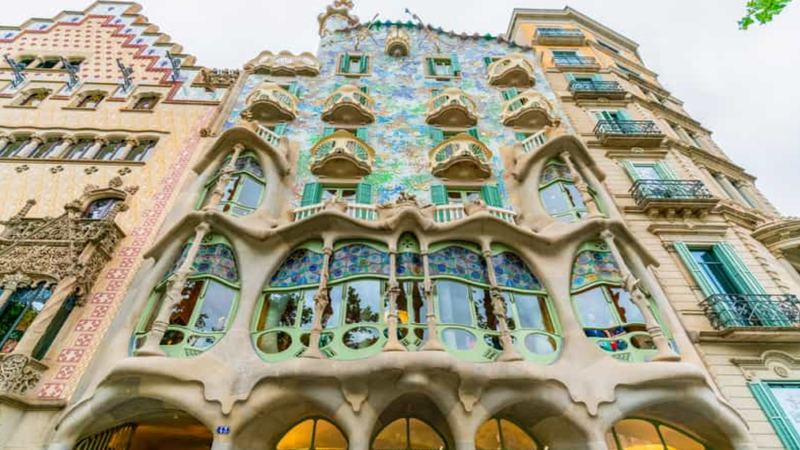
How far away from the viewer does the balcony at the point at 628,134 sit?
16.6m

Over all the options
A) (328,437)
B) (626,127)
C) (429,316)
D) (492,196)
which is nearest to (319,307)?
(429,316)

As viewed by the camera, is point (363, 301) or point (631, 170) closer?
point (363, 301)

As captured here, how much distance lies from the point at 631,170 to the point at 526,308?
8.98 metres

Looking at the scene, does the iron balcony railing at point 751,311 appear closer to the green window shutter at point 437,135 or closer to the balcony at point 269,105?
the green window shutter at point 437,135

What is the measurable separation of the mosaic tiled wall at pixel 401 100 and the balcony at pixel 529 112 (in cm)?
51

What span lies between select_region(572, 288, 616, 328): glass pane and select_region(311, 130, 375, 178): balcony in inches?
346

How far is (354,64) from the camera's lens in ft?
72.5

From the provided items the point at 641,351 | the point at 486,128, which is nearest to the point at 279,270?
the point at 641,351

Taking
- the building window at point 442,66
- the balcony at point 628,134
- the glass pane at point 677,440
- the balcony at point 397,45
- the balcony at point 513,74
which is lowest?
the glass pane at point 677,440

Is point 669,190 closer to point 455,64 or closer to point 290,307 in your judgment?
point 455,64

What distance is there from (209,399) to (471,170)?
1144 centimetres

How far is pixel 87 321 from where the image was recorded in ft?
36.6

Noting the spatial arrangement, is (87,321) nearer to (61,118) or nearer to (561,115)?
(61,118)

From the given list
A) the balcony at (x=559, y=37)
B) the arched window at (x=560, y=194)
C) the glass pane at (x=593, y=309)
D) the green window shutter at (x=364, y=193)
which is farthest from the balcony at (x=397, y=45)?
the glass pane at (x=593, y=309)
